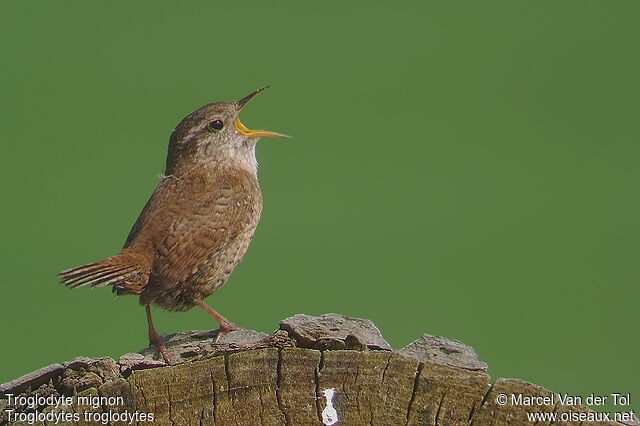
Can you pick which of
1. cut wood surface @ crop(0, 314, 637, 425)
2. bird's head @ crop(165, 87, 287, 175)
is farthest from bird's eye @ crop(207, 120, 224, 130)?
cut wood surface @ crop(0, 314, 637, 425)

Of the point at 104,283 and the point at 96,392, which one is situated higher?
the point at 104,283

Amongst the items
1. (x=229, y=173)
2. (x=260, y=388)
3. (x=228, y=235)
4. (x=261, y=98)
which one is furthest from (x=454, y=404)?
(x=261, y=98)

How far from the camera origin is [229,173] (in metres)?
5.75

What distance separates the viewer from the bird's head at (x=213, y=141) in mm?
5859

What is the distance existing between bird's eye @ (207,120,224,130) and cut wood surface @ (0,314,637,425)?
9.02 ft

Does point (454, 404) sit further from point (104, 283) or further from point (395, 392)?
point (104, 283)

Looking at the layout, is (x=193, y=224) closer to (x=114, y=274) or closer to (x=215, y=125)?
(x=114, y=274)

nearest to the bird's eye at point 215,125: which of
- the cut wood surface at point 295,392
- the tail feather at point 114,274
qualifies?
the tail feather at point 114,274

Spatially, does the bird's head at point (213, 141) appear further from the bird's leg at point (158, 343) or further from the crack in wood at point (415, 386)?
the crack in wood at point (415, 386)

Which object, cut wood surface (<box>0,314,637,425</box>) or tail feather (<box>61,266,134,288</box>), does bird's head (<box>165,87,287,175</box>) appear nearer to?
tail feather (<box>61,266,134,288</box>)

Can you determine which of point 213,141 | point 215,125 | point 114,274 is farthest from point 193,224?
point 215,125

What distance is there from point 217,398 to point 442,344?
0.82 m

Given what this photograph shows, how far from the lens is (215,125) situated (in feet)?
19.7

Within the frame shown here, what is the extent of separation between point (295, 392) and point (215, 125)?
2.96m
